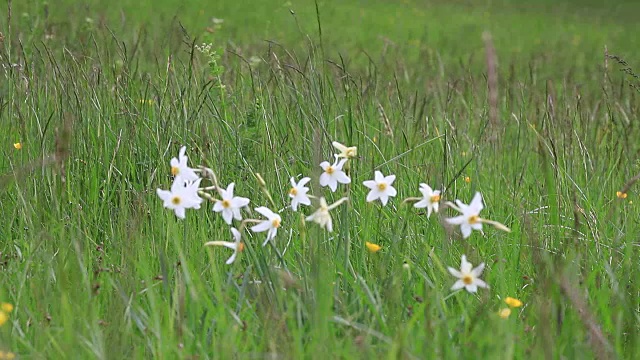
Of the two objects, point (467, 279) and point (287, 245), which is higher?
point (467, 279)

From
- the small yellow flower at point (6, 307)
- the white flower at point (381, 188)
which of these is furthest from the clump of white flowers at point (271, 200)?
the small yellow flower at point (6, 307)

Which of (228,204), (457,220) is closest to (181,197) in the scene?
(228,204)

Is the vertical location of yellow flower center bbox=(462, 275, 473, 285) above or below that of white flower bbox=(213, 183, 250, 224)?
below

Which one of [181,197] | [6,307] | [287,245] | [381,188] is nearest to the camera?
[6,307]

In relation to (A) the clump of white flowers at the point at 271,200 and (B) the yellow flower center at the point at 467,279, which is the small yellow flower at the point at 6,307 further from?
(B) the yellow flower center at the point at 467,279

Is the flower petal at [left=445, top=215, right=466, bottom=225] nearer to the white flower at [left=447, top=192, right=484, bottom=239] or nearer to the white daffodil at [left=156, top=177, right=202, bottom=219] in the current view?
the white flower at [left=447, top=192, right=484, bottom=239]

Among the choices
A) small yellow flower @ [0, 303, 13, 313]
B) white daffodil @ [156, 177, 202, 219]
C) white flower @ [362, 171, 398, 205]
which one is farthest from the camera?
white flower @ [362, 171, 398, 205]

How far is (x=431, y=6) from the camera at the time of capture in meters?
18.1

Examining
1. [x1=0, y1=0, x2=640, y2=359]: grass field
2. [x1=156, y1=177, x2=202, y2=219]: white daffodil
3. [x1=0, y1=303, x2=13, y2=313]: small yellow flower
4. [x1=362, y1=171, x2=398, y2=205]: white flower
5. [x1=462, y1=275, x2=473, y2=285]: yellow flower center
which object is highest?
[x1=156, y1=177, x2=202, y2=219]: white daffodil

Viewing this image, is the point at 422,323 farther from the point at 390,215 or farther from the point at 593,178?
the point at 593,178

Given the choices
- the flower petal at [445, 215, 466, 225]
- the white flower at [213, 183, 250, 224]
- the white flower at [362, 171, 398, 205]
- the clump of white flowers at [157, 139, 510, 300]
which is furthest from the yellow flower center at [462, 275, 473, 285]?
the white flower at [213, 183, 250, 224]

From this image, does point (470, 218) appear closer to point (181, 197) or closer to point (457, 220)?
point (457, 220)

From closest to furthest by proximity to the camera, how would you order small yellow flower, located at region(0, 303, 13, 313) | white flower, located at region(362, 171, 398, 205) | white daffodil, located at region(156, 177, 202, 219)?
small yellow flower, located at region(0, 303, 13, 313), white daffodil, located at region(156, 177, 202, 219), white flower, located at region(362, 171, 398, 205)

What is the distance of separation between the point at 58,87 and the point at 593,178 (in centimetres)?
202
